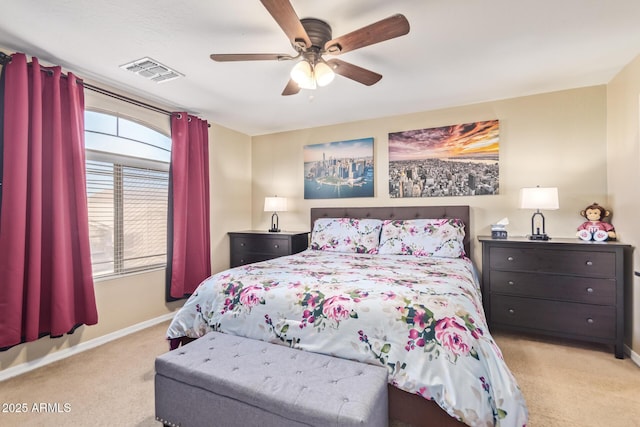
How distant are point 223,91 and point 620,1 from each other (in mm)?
2928

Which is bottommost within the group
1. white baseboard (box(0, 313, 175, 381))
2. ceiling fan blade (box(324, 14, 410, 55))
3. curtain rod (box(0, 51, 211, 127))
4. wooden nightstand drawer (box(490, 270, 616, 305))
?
white baseboard (box(0, 313, 175, 381))

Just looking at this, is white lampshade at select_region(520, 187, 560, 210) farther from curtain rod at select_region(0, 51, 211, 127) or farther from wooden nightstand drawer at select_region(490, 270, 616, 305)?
curtain rod at select_region(0, 51, 211, 127)

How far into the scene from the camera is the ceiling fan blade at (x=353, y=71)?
6.53ft

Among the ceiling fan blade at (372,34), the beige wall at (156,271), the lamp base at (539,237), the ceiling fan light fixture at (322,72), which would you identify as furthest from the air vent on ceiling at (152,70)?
the lamp base at (539,237)

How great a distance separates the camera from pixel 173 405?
4.78 ft

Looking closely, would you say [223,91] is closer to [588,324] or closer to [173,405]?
[173,405]

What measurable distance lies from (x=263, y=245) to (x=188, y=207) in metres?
1.00

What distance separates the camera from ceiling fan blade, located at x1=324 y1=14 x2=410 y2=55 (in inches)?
58.8

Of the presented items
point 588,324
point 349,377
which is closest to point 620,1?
point 588,324

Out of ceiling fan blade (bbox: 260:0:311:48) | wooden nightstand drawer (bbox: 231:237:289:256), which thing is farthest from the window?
ceiling fan blade (bbox: 260:0:311:48)

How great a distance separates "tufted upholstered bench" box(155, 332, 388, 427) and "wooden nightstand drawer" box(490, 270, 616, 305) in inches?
76.4

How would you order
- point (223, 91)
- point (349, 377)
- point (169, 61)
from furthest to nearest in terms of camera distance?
point (223, 91), point (169, 61), point (349, 377)

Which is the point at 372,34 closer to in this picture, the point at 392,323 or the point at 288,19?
the point at 288,19

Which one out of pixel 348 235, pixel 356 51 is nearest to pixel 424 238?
pixel 348 235
